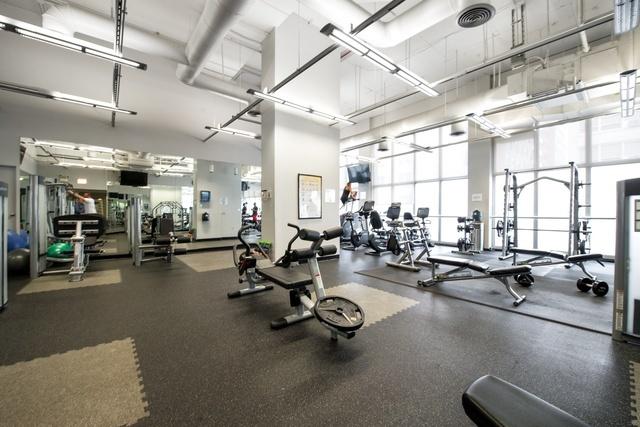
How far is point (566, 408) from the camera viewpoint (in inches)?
58.7

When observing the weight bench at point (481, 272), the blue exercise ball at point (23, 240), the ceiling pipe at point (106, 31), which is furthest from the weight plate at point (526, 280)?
the blue exercise ball at point (23, 240)

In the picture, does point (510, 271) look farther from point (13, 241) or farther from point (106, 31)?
point (13, 241)

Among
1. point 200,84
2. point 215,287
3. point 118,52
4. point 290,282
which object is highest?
point 200,84

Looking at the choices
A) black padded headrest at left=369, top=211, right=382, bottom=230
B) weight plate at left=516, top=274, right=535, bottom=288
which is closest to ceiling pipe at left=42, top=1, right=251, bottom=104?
black padded headrest at left=369, top=211, right=382, bottom=230

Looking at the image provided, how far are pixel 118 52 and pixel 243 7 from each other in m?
1.77

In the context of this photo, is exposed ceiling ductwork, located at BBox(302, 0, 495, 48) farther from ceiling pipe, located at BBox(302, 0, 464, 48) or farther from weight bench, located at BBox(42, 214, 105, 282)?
weight bench, located at BBox(42, 214, 105, 282)

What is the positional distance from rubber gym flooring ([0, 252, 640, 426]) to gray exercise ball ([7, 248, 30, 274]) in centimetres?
188

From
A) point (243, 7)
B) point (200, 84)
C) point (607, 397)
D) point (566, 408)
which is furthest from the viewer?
point (200, 84)

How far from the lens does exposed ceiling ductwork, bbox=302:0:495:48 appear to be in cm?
341

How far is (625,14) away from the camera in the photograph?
2893mm

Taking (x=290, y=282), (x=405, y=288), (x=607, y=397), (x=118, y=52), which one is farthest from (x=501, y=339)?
→ (x=118, y=52)

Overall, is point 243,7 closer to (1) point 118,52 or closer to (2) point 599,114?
(1) point 118,52

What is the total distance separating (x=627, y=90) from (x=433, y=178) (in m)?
5.54

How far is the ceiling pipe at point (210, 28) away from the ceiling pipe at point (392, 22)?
1010 mm
